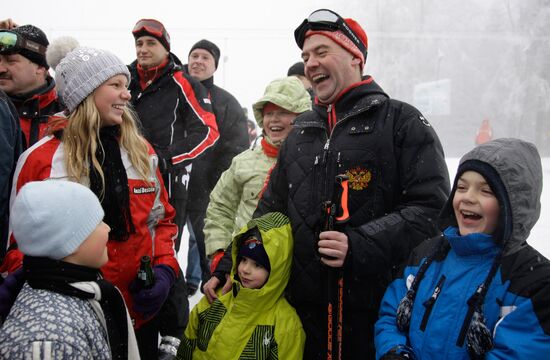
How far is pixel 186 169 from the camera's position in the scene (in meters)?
4.09

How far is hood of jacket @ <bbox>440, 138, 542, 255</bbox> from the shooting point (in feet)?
5.35

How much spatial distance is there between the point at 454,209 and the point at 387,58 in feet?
113

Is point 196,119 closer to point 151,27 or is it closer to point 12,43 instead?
A: point 151,27

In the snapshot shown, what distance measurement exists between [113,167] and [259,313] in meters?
0.91

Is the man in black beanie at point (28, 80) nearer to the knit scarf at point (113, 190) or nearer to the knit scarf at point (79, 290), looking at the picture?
the knit scarf at point (113, 190)

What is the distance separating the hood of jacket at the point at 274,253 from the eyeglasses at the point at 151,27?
224 cm

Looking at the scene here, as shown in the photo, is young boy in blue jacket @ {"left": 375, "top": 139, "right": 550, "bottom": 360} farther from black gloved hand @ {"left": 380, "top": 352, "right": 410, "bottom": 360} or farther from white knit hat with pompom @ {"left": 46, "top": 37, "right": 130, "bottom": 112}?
white knit hat with pompom @ {"left": 46, "top": 37, "right": 130, "bottom": 112}

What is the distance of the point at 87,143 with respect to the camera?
6.84 ft

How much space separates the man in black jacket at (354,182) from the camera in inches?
75.2

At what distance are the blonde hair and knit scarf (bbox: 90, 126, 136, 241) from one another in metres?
0.02

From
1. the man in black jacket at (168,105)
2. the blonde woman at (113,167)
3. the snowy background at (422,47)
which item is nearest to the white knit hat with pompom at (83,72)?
the blonde woman at (113,167)

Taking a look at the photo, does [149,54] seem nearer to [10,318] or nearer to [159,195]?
[159,195]

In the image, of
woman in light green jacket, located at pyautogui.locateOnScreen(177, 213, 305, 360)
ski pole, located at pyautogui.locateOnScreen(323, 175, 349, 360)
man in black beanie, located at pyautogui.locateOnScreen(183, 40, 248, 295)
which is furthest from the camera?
man in black beanie, located at pyautogui.locateOnScreen(183, 40, 248, 295)

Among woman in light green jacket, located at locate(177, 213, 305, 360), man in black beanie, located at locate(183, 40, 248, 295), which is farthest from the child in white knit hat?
man in black beanie, located at locate(183, 40, 248, 295)
